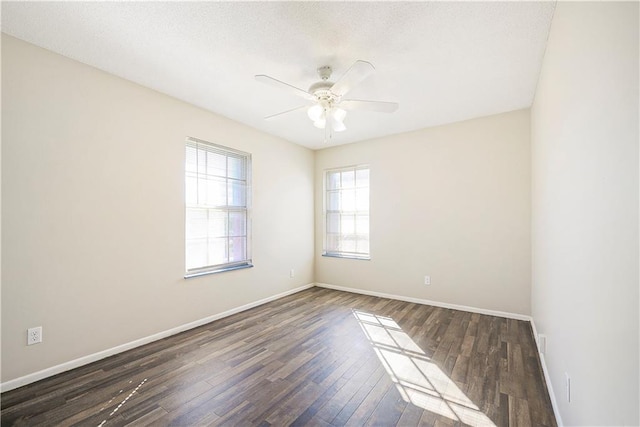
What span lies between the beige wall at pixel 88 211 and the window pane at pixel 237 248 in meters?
0.35

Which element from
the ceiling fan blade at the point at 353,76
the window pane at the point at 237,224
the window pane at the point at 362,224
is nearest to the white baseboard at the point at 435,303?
the window pane at the point at 362,224

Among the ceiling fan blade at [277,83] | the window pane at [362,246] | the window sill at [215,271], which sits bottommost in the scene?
the window sill at [215,271]

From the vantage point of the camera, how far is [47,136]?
2252mm

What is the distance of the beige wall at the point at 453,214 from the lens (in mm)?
3469

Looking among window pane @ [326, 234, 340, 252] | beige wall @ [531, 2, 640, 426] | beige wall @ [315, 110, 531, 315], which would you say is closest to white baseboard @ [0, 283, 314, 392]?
window pane @ [326, 234, 340, 252]

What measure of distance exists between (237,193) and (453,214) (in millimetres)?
3041

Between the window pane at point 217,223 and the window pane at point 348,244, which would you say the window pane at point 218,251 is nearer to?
the window pane at point 217,223

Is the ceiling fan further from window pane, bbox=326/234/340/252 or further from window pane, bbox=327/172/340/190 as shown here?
window pane, bbox=326/234/340/252

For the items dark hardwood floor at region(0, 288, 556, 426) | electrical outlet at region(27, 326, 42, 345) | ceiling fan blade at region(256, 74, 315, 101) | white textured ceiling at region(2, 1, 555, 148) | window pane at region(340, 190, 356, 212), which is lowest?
dark hardwood floor at region(0, 288, 556, 426)

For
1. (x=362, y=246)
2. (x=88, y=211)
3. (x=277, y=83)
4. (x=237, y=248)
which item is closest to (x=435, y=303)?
(x=362, y=246)

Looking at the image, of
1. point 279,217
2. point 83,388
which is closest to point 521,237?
point 279,217

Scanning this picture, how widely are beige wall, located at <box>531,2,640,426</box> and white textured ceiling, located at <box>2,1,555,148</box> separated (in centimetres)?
49

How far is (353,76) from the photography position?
2082 millimetres

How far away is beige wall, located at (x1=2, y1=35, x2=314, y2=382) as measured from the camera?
2107 millimetres
